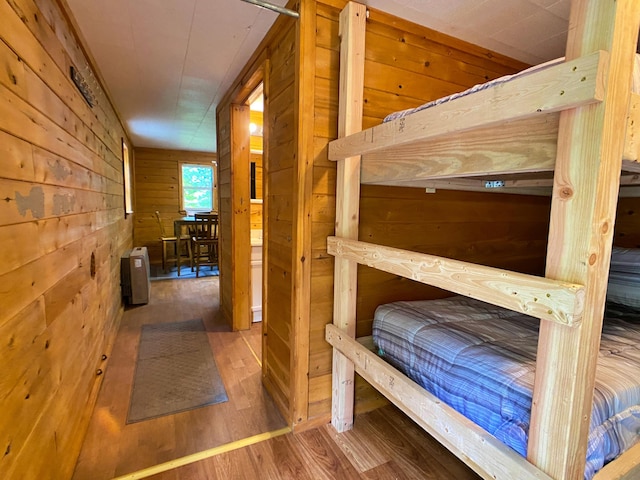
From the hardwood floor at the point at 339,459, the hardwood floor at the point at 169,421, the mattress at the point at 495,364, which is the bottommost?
the hardwood floor at the point at 169,421

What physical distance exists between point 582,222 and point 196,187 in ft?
22.4

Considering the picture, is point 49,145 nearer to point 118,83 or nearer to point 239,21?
point 239,21

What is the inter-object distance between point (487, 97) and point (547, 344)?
0.61 metres

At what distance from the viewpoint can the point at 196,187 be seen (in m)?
6.69

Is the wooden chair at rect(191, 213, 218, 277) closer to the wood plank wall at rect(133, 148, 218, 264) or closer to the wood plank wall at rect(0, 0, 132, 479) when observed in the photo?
the wood plank wall at rect(133, 148, 218, 264)

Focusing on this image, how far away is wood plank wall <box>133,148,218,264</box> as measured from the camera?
617cm

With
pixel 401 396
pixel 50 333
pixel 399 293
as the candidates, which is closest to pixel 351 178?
Result: pixel 399 293

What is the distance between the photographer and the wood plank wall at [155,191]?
20.2ft

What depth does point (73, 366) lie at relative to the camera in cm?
152

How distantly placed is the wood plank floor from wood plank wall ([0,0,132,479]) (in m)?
0.13

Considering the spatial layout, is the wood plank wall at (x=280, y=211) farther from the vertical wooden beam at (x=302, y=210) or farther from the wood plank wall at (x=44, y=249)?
the wood plank wall at (x=44, y=249)

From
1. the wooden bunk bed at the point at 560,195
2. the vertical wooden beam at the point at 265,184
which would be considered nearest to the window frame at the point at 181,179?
the vertical wooden beam at the point at 265,184

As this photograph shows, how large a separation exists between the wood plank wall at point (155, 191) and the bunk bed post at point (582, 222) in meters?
6.64

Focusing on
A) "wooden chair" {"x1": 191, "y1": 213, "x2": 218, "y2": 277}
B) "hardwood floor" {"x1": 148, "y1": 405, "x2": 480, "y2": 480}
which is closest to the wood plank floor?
"hardwood floor" {"x1": 148, "y1": 405, "x2": 480, "y2": 480}
